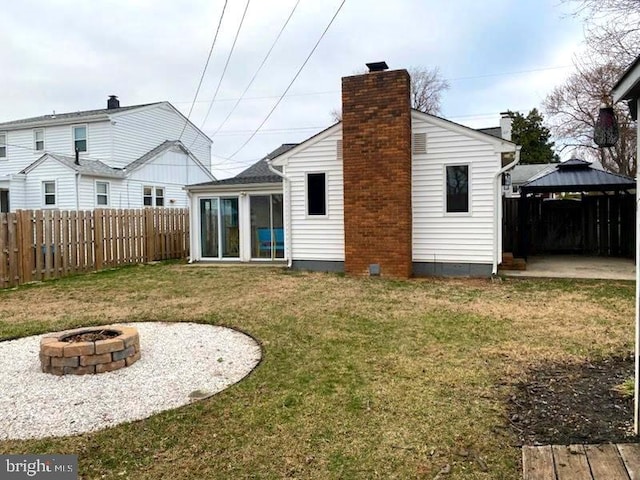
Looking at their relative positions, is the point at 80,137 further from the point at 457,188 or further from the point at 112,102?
the point at 457,188

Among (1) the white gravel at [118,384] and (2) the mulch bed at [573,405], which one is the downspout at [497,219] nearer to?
(2) the mulch bed at [573,405]

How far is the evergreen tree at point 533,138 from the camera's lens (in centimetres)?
3662

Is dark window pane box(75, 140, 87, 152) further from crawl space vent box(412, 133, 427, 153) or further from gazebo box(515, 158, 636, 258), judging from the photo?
gazebo box(515, 158, 636, 258)

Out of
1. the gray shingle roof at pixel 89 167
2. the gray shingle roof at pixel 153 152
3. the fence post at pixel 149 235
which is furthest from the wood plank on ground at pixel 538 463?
the gray shingle roof at pixel 153 152

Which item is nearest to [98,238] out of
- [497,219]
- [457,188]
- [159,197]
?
[457,188]

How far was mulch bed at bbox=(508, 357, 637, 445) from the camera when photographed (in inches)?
125

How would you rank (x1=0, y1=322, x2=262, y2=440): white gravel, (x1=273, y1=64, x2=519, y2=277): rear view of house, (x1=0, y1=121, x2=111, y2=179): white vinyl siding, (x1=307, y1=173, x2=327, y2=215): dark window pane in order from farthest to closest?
(x1=0, y1=121, x2=111, y2=179): white vinyl siding
(x1=307, y1=173, x2=327, y2=215): dark window pane
(x1=273, y1=64, x2=519, y2=277): rear view of house
(x1=0, y1=322, x2=262, y2=440): white gravel

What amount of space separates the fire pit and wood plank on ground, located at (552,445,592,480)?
401 cm

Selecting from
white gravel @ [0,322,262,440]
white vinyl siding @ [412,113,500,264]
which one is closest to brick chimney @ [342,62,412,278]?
white vinyl siding @ [412,113,500,264]

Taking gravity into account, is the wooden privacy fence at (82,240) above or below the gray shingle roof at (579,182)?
below

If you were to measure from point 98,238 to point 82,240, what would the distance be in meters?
0.62

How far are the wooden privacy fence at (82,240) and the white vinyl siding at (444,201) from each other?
897 cm

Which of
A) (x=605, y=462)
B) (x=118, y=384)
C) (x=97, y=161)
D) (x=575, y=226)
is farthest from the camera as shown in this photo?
(x=97, y=161)

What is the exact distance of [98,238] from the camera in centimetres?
1357
